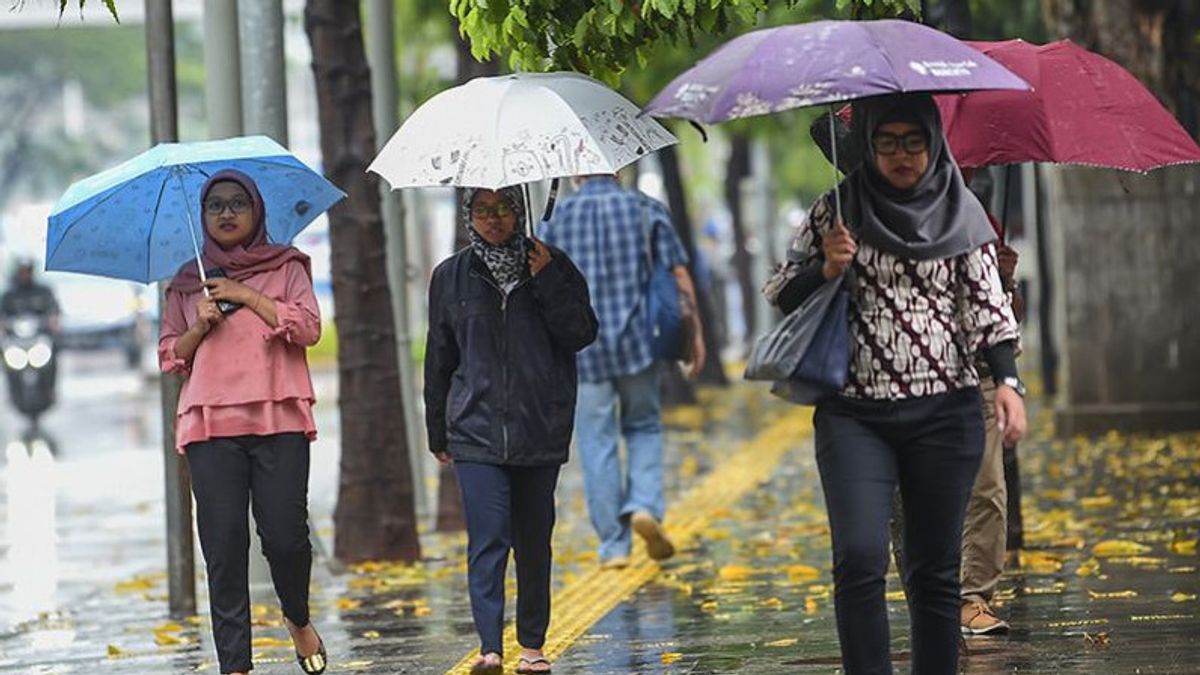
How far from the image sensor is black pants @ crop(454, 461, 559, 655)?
30.1 ft

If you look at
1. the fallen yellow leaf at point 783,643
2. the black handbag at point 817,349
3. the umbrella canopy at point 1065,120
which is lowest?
the fallen yellow leaf at point 783,643

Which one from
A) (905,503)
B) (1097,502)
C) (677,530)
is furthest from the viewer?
(677,530)

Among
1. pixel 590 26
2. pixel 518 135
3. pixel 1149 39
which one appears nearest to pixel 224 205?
pixel 518 135

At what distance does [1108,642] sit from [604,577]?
3663 mm

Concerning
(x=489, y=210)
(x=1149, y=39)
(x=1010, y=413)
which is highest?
(x=1149, y=39)

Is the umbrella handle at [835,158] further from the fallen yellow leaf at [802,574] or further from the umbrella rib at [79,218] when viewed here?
the fallen yellow leaf at [802,574]

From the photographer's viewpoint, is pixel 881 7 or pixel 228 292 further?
pixel 881 7

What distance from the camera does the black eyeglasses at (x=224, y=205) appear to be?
871 cm

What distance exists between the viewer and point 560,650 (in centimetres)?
1002

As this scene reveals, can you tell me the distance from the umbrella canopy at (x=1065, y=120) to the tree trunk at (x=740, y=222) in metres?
26.1

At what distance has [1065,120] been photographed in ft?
29.2

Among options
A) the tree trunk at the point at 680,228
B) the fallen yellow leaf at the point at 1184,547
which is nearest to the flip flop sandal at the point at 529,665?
the fallen yellow leaf at the point at 1184,547

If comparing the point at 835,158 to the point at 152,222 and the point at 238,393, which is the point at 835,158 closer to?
the point at 238,393

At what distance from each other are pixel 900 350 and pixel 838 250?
1.07 ft
